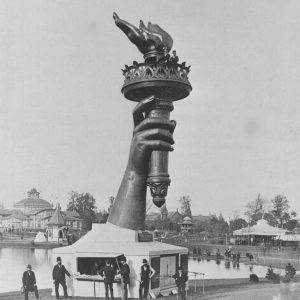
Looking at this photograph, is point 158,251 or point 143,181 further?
point 143,181

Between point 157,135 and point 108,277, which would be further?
point 157,135

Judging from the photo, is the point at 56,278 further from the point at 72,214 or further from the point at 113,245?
the point at 72,214

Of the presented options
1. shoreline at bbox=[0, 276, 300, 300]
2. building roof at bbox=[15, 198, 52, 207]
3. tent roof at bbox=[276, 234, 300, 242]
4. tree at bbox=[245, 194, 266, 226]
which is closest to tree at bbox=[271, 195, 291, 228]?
tree at bbox=[245, 194, 266, 226]

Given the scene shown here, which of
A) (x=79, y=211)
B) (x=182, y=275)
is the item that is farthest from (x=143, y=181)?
(x=79, y=211)

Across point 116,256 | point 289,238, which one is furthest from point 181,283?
point 289,238

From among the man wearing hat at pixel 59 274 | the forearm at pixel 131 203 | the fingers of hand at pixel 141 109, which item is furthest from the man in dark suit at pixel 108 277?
the fingers of hand at pixel 141 109

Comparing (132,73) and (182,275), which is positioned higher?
(132,73)

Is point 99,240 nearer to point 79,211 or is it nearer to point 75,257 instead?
point 75,257
